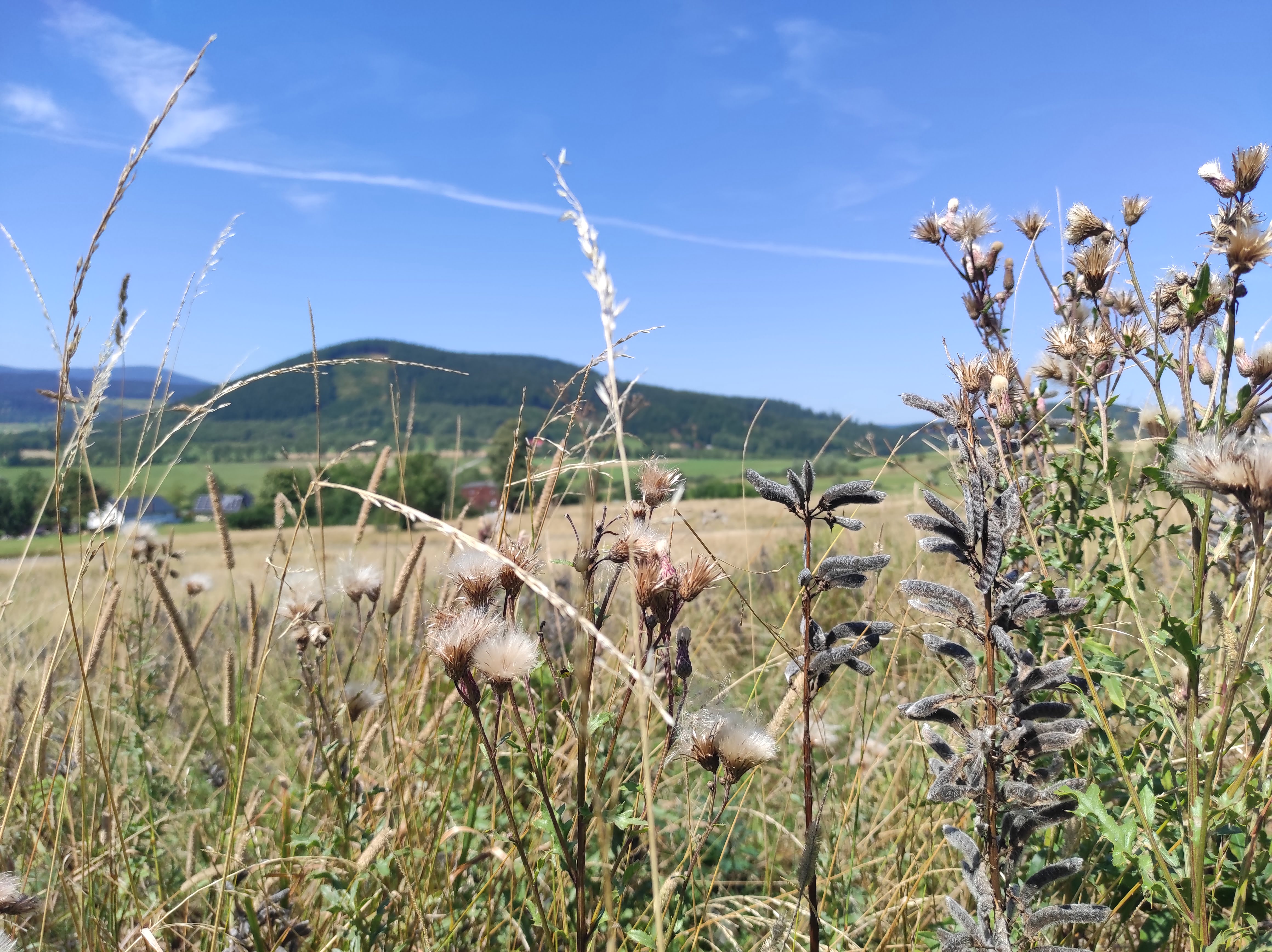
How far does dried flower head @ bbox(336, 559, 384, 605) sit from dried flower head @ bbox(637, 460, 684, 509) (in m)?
0.86

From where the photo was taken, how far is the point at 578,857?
1.18 metres

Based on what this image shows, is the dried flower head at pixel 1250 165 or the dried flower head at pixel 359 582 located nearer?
the dried flower head at pixel 1250 165

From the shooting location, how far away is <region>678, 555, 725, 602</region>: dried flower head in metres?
1.28

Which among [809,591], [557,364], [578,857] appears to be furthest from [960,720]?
[557,364]

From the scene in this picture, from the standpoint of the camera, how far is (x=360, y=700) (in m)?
2.07

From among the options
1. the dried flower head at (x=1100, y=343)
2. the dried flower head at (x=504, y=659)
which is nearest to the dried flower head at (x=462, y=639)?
the dried flower head at (x=504, y=659)

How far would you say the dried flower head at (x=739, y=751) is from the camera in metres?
1.16

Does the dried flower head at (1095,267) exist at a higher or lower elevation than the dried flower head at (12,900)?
higher

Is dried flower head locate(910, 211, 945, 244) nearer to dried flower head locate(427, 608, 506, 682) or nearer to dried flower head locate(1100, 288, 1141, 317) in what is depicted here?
dried flower head locate(1100, 288, 1141, 317)

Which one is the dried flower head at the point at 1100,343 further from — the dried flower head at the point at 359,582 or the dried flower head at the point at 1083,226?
the dried flower head at the point at 359,582

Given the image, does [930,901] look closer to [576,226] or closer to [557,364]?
[576,226]

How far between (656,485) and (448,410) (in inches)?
6222

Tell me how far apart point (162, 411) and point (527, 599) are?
1972 millimetres

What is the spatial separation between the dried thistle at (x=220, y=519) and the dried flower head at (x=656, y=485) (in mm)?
1354
